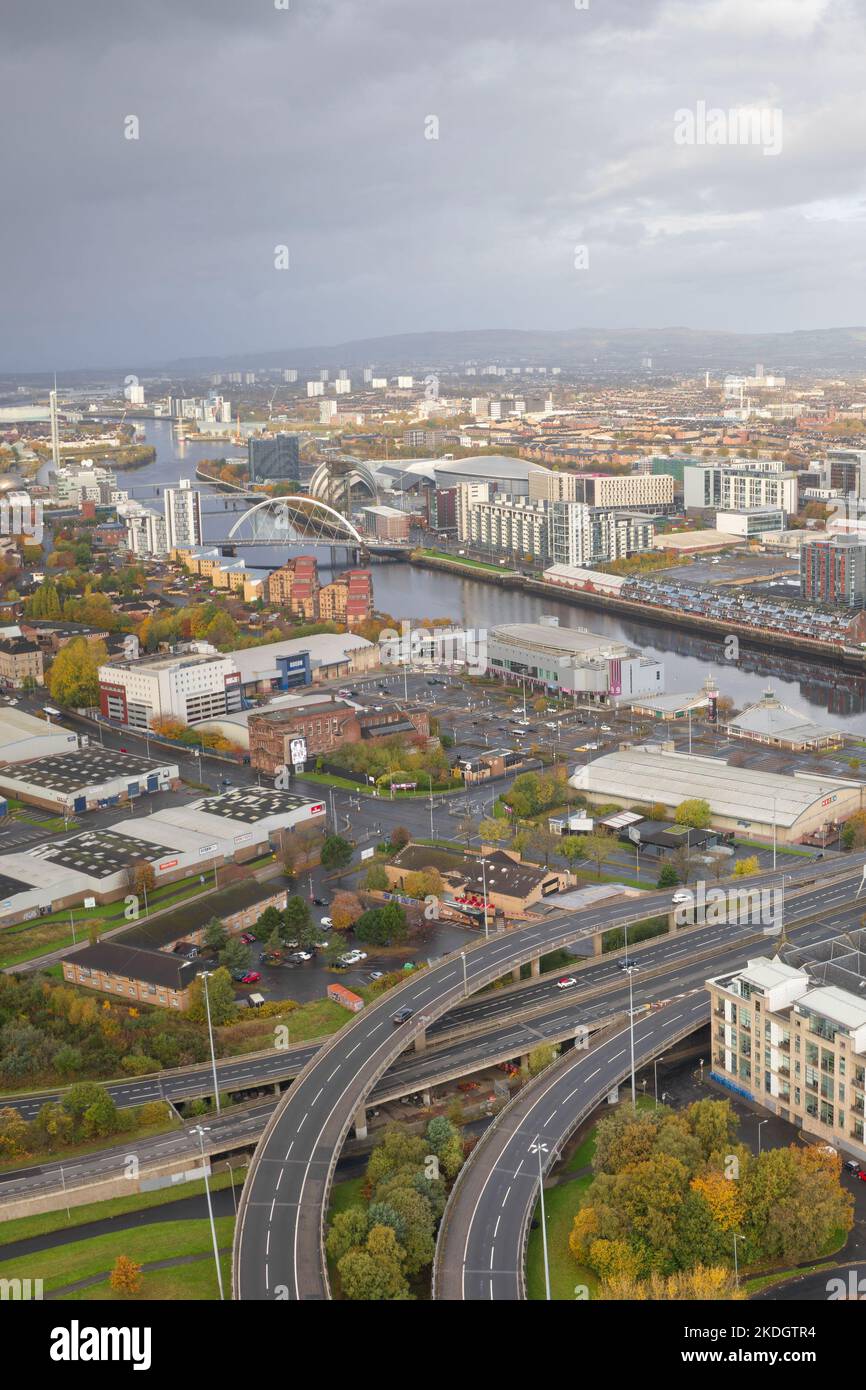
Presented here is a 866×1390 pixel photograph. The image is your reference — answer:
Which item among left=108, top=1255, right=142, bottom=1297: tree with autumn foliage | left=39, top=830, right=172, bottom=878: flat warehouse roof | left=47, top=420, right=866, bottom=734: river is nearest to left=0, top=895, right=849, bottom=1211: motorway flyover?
left=108, top=1255, right=142, bottom=1297: tree with autumn foliage

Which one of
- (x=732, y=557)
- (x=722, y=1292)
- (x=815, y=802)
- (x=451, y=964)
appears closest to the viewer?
(x=722, y=1292)

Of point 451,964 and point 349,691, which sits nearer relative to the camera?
point 451,964

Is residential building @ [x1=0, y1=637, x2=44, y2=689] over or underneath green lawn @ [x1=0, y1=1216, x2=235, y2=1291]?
over

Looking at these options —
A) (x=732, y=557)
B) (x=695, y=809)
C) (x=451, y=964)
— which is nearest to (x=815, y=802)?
(x=695, y=809)

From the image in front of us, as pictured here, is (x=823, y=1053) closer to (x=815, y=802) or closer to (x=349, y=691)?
(x=815, y=802)

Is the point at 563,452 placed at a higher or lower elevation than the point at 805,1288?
higher

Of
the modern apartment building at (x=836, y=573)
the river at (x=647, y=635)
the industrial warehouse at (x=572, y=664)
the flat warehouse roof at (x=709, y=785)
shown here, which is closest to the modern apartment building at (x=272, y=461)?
the river at (x=647, y=635)

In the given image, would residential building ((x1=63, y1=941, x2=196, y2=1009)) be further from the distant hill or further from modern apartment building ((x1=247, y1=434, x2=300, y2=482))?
the distant hill
